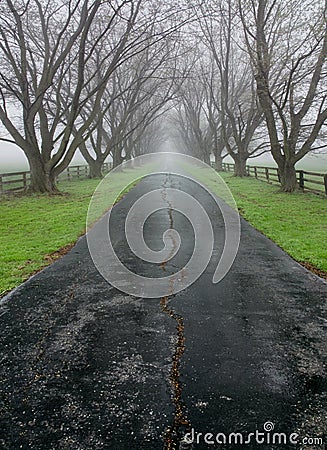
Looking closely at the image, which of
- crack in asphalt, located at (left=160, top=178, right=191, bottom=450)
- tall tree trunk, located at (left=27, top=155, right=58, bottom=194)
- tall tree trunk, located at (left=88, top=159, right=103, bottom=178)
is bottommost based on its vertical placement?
crack in asphalt, located at (left=160, top=178, right=191, bottom=450)

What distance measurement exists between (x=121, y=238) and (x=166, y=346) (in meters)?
4.67

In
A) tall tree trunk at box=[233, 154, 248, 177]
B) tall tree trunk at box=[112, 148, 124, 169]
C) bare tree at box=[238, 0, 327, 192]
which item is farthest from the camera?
tall tree trunk at box=[112, 148, 124, 169]

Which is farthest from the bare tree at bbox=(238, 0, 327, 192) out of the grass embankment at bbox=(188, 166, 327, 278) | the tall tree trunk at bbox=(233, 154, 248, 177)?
the tall tree trunk at bbox=(233, 154, 248, 177)

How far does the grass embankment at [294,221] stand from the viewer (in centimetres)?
645

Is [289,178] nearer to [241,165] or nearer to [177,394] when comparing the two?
[241,165]

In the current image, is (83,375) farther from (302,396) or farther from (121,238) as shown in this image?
(121,238)

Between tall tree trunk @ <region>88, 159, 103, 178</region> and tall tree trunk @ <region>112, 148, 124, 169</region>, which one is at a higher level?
tall tree trunk @ <region>112, 148, 124, 169</region>

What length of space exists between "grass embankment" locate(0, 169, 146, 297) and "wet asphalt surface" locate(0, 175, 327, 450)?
2.83 feet

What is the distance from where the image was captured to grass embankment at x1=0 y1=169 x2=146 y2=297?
599 centimetres

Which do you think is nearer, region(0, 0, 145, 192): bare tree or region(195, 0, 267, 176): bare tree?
region(0, 0, 145, 192): bare tree

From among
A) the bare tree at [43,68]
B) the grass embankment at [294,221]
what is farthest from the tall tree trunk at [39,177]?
the grass embankment at [294,221]

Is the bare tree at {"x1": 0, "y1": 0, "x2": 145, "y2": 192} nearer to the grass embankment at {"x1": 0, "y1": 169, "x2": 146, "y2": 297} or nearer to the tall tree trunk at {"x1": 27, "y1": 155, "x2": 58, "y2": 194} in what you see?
the tall tree trunk at {"x1": 27, "y1": 155, "x2": 58, "y2": 194}

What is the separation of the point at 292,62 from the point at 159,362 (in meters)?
13.0

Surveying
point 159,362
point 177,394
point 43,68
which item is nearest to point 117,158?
point 43,68
